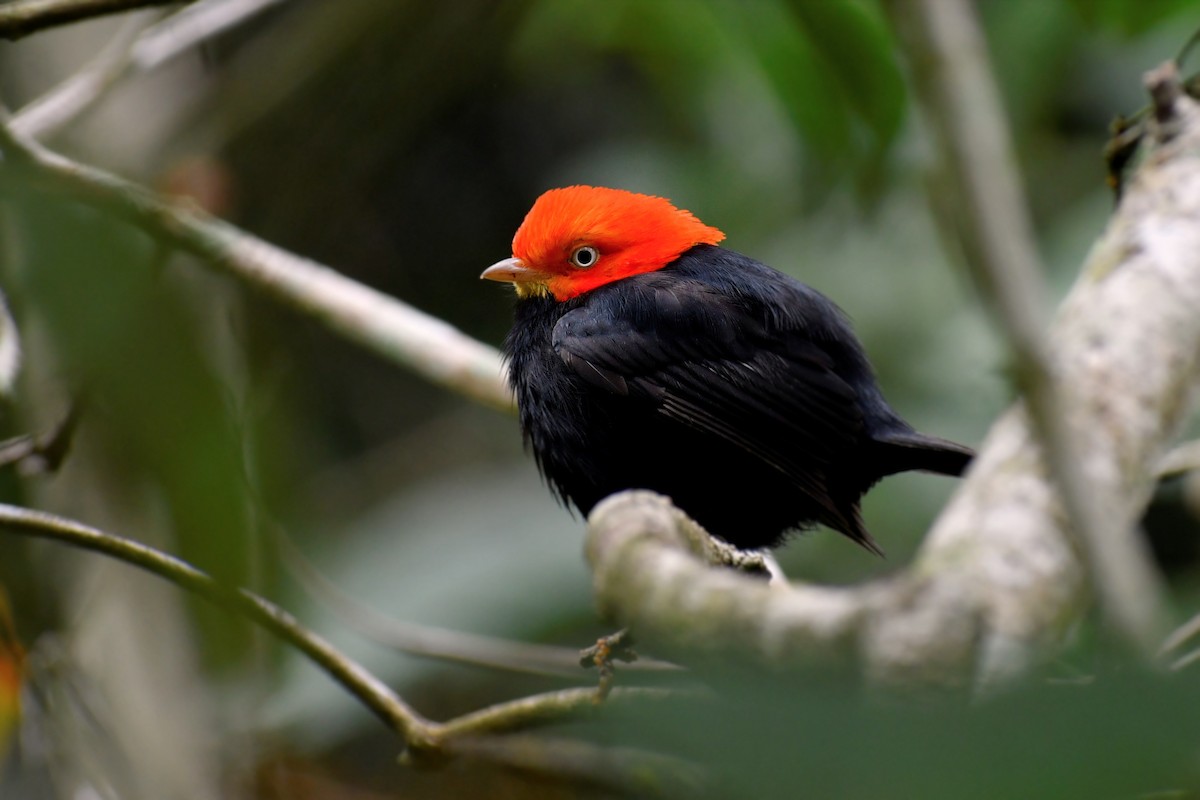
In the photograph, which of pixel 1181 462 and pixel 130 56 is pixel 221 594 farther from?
pixel 130 56

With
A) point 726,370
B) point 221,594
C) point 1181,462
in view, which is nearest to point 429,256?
point 726,370

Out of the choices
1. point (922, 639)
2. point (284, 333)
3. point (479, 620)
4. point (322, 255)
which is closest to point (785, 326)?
point (479, 620)

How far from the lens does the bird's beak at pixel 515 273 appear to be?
395 cm

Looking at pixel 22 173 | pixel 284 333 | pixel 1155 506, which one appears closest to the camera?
pixel 22 173

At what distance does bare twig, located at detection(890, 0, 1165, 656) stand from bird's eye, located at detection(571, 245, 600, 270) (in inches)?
107

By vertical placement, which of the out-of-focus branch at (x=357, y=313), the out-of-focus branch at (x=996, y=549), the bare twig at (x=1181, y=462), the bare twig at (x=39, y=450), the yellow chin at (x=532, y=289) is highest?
the yellow chin at (x=532, y=289)

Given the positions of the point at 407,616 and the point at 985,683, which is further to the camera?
the point at 407,616

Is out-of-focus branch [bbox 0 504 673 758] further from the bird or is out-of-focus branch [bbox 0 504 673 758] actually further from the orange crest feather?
the orange crest feather

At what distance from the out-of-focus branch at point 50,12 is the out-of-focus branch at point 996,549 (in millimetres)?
1791

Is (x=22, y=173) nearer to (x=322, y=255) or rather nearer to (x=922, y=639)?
(x=922, y=639)

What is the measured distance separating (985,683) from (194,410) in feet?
3.31

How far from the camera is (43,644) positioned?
11.1 feet

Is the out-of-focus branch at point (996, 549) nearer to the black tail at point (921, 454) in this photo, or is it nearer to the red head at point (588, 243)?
the black tail at point (921, 454)

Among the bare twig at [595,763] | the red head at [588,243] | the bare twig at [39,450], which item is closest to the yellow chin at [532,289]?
the red head at [588,243]
